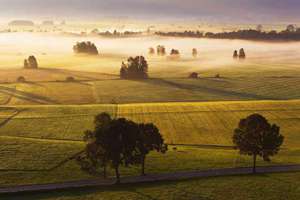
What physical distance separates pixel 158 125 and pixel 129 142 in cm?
3569

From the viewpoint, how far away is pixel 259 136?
234 feet

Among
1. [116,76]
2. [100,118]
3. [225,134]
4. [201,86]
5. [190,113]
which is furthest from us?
[116,76]

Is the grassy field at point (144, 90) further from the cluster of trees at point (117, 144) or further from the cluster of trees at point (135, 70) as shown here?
the cluster of trees at point (117, 144)

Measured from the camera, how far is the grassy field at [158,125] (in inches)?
2876

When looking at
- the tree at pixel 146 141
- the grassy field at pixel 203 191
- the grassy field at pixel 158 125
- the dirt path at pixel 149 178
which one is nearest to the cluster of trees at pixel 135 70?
the grassy field at pixel 158 125

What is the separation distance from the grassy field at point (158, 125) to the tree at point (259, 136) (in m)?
4.45

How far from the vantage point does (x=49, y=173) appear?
7094cm

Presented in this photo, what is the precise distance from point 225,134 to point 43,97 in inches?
2697

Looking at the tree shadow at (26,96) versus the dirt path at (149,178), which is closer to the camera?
the dirt path at (149,178)

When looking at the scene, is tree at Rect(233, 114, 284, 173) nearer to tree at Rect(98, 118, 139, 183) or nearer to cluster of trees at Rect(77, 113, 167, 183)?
cluster of trees at Rect(77, 113, 167, 183)

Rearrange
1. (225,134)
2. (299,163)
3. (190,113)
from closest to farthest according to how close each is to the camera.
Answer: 1. (299,163)
2. (225,134)
3. (190,113)

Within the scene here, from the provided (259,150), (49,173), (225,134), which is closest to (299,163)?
(259,150)

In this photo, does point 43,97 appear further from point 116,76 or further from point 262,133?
point 262,133

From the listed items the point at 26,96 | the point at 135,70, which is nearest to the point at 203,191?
the point at 26,96
